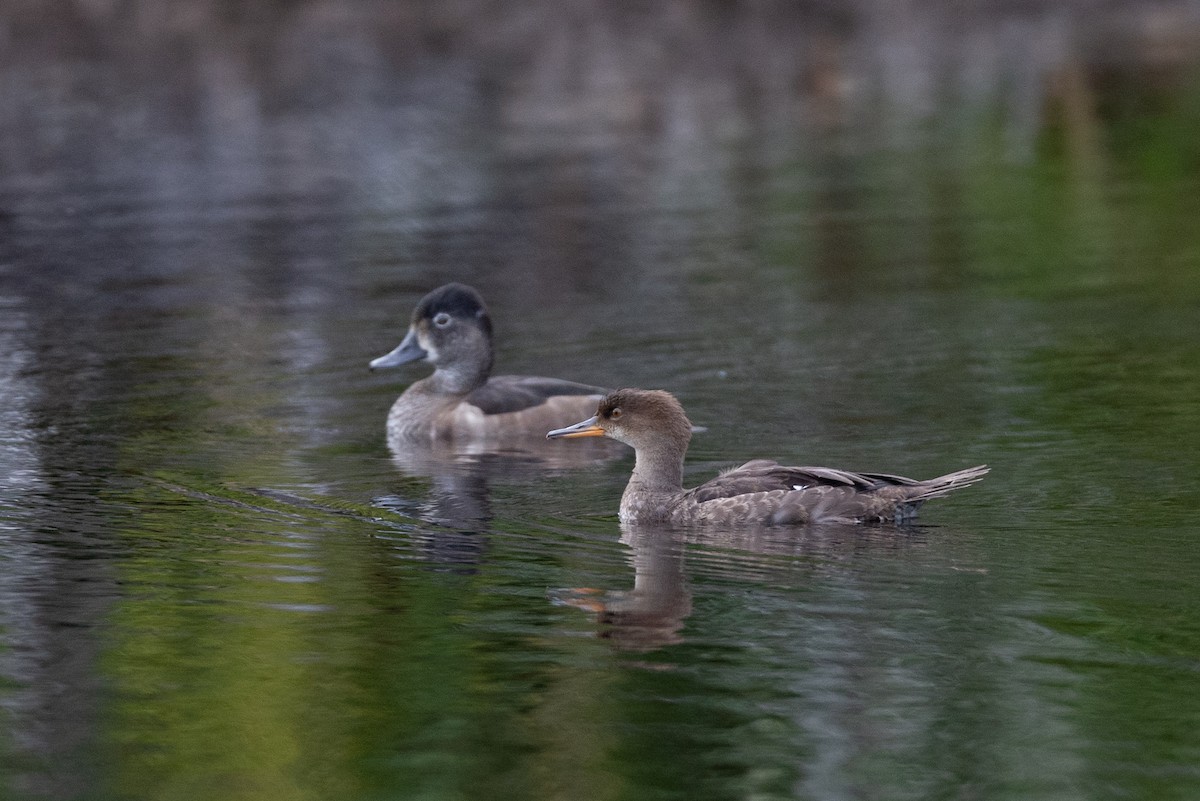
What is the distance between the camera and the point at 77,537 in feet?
32.4

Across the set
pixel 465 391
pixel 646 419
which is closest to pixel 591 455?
pixel 465 391

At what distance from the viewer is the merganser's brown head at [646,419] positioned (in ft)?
34.5

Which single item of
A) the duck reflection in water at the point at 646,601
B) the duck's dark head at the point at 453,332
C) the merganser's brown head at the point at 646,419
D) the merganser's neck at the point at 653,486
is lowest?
the duck reflection in water at the point at 646,601

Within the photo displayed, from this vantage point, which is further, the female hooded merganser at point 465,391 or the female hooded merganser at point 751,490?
the female hooded merganser at point 465,391

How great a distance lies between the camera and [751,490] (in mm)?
9977

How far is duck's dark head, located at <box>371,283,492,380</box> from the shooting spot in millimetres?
13641

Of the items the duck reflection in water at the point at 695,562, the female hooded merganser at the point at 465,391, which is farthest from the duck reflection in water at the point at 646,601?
the female hooded merganser at the point at 465,391

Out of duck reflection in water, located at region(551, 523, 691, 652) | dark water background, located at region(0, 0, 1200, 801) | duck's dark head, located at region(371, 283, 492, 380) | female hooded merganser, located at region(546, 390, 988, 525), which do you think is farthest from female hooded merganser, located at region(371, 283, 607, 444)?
duck reflection in water, located at region(551, 523, 691, 652)

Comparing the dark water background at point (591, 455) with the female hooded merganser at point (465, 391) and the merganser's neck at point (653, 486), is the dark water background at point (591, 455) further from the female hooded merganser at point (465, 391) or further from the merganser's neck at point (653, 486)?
the female hooded merganser at point (465, 391)

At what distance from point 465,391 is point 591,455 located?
5.18ft

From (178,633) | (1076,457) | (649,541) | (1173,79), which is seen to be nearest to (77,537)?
(178,633)

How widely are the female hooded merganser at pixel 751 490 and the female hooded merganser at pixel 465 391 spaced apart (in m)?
2.45

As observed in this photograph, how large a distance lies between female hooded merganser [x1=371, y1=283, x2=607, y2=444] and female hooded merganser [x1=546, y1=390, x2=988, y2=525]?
2454mm

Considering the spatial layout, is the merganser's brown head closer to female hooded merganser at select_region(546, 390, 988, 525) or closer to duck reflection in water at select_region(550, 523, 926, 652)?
female hooded merganser at select_region(546, 390, 988, 525)
